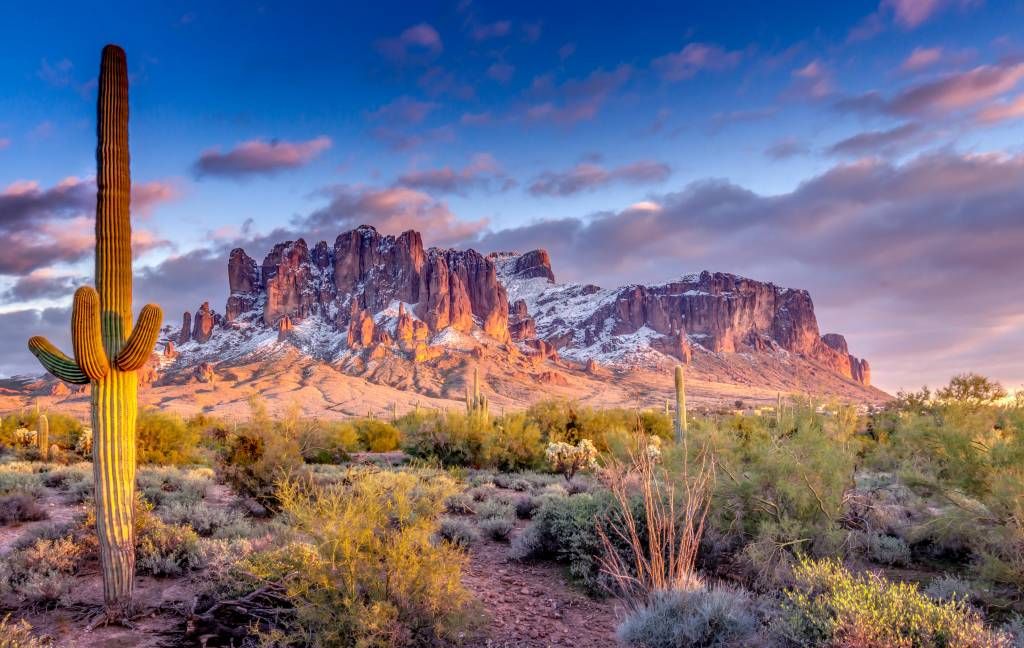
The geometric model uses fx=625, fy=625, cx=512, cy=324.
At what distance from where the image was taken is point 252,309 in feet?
515

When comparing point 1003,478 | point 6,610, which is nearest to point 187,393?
point 6,610

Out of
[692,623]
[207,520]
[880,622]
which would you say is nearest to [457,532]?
[207,520]

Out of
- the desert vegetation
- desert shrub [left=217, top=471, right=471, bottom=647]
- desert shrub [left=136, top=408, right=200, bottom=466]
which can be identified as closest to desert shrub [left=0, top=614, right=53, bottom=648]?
the desert vegetation

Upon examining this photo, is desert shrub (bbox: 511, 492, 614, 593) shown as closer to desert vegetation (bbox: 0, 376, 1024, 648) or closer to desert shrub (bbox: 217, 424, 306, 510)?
desert vegetation (bbox: 0, 376, 1024, 648)

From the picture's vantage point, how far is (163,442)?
62.6 feet

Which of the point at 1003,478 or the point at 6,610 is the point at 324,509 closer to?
the point at 6,610

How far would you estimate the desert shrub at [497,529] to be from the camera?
9.89 meters

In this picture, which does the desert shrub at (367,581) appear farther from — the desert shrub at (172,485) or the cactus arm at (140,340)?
the desert shrub at (172,485)

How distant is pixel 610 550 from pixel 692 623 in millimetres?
2353

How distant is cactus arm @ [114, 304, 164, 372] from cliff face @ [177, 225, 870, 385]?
108 m

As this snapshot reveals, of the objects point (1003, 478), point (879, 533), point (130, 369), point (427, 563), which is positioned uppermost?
point (130, 369)

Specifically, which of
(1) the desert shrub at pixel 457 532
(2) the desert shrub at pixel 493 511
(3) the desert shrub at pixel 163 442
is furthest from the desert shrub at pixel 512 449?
(3) the desert shrub at pixel 163 442

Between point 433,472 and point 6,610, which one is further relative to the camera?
point 433,472

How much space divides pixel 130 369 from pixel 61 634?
2.52 meters
